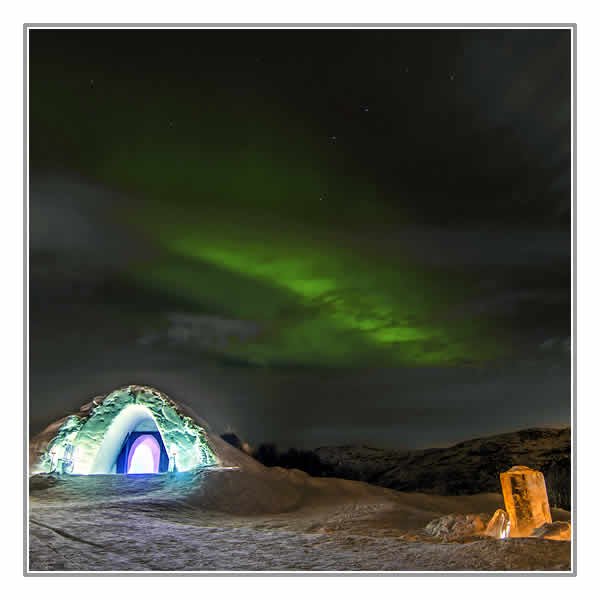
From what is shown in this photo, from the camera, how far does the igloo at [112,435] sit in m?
8.19

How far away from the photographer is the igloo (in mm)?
8188

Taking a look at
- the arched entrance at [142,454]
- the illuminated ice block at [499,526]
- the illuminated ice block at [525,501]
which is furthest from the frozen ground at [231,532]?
the arched entrance at [142,454]

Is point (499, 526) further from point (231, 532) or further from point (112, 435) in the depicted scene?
point (112, 435)

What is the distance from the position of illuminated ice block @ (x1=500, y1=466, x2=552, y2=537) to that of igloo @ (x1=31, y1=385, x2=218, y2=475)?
394 centimetres

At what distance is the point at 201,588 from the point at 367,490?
11.3 ft

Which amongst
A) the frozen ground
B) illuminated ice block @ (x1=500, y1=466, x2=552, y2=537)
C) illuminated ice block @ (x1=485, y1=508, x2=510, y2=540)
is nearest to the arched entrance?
the frozen ground

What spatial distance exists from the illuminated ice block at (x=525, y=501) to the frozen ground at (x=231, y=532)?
438mm

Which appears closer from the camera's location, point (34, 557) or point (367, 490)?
point (34, 557)

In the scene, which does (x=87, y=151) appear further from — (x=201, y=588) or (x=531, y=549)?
(x=531, y=549)

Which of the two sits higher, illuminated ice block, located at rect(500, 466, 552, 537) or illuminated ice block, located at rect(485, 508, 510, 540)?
illuminated ice block, located at rect(500, 466, 552, 537)

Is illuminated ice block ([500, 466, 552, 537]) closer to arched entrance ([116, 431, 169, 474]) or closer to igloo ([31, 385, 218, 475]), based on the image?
igloo ([31, 385, 218, 475])

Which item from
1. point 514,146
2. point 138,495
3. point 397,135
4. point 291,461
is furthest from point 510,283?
point 138,495

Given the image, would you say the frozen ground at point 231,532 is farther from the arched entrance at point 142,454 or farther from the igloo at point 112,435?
the arched entrance at point 142,454

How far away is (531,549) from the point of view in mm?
6016
